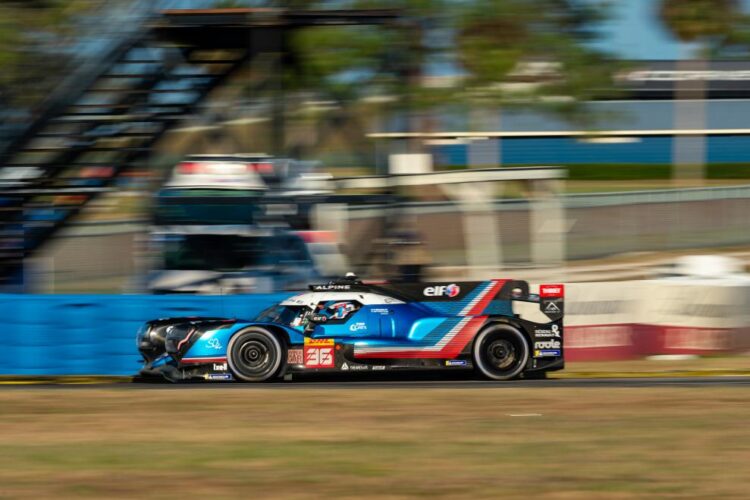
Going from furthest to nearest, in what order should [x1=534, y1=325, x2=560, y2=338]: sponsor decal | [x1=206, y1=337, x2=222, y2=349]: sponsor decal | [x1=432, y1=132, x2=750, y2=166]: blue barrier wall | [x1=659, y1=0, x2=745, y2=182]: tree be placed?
[x1=432, y1=132, x2=750, y2=166]: blue barrier wall → [x1=659, y1=0, x2=745, y2=182]: tree → [x1=534, y1=325, x2=560, y2=338]: sponsor decal → [x1=206, y1=337, x2=222, y2=349]: sponsor decal

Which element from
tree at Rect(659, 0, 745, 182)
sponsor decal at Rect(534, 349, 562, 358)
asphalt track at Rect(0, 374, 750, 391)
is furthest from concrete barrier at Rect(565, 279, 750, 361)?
tree at Rect(659, 0, 745, 182)

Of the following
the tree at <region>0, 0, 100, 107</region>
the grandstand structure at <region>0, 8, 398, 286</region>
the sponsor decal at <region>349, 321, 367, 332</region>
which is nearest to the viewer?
the sponsor decal at <region>349, 321, 367, 332</region>

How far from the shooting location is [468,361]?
11.7 m

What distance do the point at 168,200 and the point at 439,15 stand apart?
5744 millimetres

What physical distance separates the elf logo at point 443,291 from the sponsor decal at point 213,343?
2.16 m

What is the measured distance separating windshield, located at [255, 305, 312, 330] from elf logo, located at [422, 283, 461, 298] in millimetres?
1245

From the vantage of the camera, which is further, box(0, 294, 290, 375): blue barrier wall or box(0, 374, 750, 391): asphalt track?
box(0, 294, 290, 375): blue barrier wall

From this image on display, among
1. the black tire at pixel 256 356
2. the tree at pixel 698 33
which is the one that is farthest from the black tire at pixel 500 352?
the tree at pixel 698 33

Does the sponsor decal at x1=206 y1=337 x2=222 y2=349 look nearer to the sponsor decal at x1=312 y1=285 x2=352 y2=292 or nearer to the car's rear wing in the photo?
the sponsor decal at x1=312 y1=285 x2=352 y2=292

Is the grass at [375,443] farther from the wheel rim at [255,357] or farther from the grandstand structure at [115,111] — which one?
the grandstand structure at [115,111]

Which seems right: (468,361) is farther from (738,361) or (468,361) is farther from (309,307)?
(738,361)

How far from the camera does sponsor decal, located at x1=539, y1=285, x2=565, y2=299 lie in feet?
39.2

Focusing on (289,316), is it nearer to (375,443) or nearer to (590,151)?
(375,443)

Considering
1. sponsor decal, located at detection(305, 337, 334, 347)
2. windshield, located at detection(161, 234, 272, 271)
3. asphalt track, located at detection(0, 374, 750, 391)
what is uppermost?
windshield, located at detection(161, 234, 272, 271)
